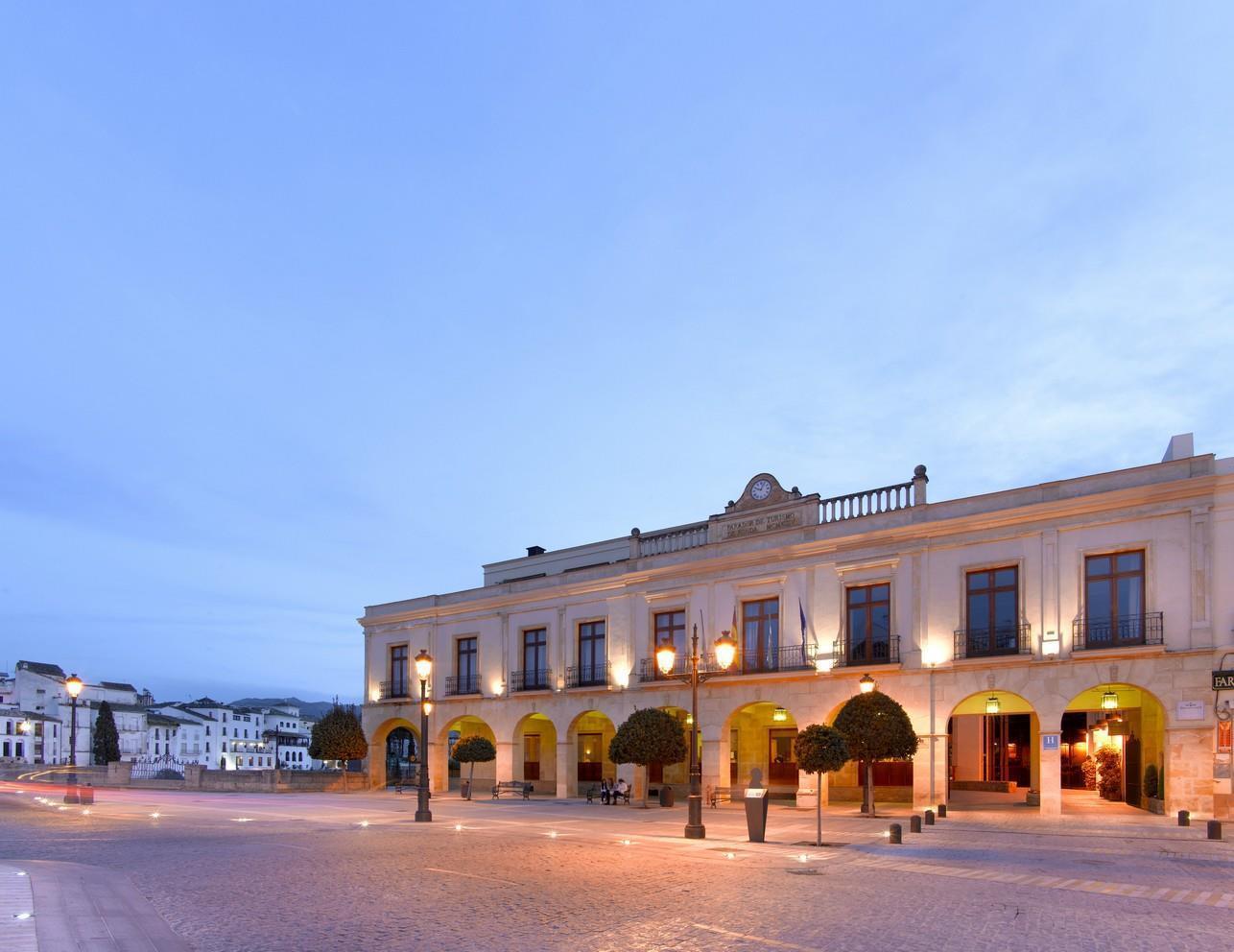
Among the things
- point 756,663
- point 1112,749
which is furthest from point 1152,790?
point 756,663

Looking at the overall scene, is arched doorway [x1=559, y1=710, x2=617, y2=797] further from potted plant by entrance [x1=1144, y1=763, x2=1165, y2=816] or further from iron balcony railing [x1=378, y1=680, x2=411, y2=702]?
potted plant by entrance [x1=1144, y1=763, x2=1165, y2=816]

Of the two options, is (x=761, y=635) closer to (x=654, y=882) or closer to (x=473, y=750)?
(x=473, y=750)

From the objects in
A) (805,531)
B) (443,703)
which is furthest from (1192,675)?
(443,703)

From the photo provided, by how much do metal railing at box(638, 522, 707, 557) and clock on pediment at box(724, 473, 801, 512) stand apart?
1.61 meters

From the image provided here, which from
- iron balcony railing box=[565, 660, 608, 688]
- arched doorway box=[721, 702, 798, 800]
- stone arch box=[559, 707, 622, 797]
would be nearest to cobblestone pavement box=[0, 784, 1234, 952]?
arched doorway box=[721, 702, 798, 800]

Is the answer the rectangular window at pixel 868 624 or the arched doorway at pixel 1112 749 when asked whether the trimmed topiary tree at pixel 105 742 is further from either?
the arched doorway at pixel 1112 749

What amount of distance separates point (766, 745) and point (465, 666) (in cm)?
1433

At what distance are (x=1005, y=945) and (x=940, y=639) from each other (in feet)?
65.0

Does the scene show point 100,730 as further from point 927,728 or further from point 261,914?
point 261,914

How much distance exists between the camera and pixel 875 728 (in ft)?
87.5

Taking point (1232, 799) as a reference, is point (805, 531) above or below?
above

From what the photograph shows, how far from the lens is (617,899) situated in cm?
1312

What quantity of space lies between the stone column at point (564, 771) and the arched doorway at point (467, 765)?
5.85 m

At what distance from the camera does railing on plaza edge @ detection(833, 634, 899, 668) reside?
99.9 feet
